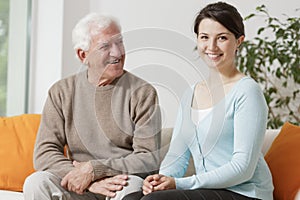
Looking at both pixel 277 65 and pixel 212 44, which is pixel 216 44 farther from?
pixel 277 65

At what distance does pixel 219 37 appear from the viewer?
Answer: 2.11m

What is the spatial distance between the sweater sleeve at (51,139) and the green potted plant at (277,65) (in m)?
1.24

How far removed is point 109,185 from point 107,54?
550 mm

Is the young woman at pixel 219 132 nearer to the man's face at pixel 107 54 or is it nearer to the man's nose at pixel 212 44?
the man's nose at pixel 212 44

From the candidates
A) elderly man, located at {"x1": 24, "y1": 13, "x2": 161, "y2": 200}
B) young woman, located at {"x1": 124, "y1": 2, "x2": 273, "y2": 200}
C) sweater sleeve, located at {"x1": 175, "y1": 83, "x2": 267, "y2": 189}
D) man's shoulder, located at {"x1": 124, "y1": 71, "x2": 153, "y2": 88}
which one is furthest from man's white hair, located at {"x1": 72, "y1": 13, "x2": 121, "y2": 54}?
sweater sleeve, located at {"x1": 175, "y1": 83, "x2": 267, "y2": 189}

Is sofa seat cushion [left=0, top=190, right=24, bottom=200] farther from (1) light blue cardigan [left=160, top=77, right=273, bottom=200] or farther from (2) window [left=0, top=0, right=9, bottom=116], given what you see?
(2) window [left=0, top=0, right=9, bottom=116]

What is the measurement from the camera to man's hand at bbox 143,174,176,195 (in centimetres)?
200

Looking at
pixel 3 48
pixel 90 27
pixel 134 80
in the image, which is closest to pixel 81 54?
pixel 90 27

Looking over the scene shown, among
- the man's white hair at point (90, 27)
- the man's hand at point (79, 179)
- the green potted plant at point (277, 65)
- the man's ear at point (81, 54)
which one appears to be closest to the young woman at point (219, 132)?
the man's hand at point (79, 179)

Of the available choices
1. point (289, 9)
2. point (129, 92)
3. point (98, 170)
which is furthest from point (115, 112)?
point (289, 9)

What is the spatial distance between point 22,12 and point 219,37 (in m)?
2.35

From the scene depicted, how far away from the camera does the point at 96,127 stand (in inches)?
96.2

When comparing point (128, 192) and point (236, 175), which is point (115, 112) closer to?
point (128, 192)

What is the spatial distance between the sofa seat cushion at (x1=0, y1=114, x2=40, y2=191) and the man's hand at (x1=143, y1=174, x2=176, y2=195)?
959 mm
